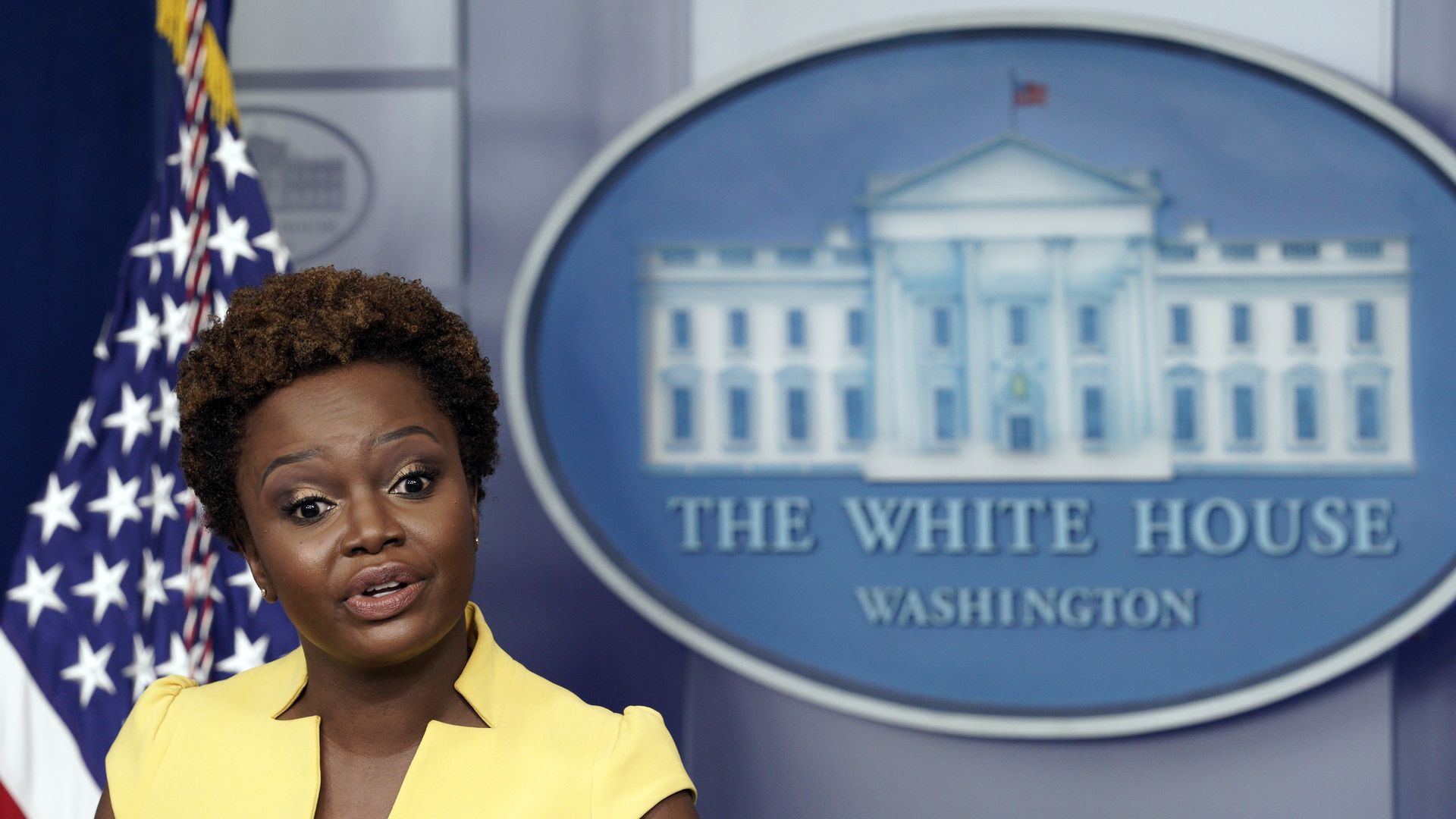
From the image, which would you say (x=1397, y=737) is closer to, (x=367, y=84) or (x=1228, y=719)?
(x=1228, y=719)

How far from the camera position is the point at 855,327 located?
71.9 inches

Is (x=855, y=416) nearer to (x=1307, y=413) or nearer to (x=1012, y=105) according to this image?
(x=1012, y=105)

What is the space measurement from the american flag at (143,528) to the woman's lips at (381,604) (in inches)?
30.3

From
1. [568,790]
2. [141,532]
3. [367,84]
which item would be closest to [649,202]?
[367,84]

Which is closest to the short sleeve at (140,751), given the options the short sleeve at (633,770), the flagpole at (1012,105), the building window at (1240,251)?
the short sleeve at (633,770)

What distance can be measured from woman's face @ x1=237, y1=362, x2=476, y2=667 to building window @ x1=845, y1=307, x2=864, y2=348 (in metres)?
0.95

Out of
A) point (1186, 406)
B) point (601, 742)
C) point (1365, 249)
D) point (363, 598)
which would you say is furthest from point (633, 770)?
point (1365, 249)

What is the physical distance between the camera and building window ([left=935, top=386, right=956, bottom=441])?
181 centimetres

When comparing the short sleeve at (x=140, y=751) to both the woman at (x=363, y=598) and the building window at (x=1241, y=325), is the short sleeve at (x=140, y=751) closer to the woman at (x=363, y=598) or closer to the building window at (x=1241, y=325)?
the woman at (x=363, y=598)

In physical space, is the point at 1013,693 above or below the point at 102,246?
below

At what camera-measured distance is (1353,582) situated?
5.70 feet

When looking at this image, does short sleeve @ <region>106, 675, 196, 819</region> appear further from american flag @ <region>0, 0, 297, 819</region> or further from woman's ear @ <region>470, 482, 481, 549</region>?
american flag @ <region>0, 0, 297, 819</region>

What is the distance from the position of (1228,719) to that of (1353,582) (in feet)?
0.85

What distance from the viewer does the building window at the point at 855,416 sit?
1.82 meters
